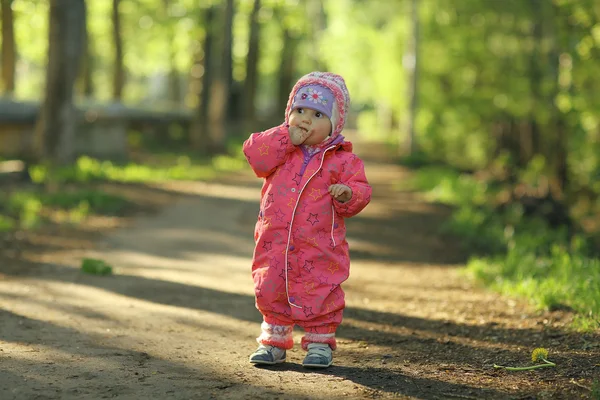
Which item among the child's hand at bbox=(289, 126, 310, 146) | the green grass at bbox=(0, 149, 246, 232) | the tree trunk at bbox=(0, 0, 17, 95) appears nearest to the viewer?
the child's hand at bbox=(289, 126, 310, 146)

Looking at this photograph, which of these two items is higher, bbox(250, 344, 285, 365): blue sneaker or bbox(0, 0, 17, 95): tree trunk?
bbox(0, 0, 17, 95): tree trunk

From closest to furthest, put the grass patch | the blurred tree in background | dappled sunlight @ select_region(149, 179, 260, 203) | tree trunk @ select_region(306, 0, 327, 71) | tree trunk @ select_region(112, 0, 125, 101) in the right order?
1. the grass patch
2. the blurred tree in background
3. dappled sunlight @ select_region(149, 179, 260, 203)
4. tree trunk @ select_region(112, 0, 125, 101)
5. tree trunk @ select_region(306, 0, 327, 71)

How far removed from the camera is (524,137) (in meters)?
20.1

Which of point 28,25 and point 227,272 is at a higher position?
point 28,25

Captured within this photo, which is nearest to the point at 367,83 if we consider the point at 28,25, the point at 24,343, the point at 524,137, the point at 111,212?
the point at 28,25

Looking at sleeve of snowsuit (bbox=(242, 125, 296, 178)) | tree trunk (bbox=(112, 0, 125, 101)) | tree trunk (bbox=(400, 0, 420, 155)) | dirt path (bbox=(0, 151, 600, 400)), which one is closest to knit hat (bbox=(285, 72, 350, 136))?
sleeve of snowsuit (bbox=(242, 125, 296, 178))

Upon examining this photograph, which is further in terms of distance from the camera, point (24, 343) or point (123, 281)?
point (123, 281)

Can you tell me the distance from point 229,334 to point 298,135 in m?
1.55

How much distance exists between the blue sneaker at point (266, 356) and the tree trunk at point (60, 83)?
386 inches

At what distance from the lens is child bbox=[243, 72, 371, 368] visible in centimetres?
446

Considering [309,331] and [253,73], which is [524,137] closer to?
[253,73]

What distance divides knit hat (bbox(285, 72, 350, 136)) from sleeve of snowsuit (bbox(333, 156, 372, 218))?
240 millimetres

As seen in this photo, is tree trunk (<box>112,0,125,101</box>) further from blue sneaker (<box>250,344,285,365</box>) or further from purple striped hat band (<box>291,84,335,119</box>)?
blue sneaker (<box>250,344,285,365</box>)

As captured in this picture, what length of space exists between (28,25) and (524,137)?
15124 millimetres
